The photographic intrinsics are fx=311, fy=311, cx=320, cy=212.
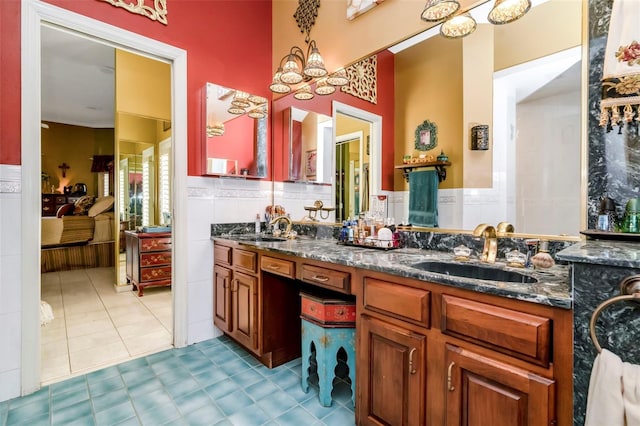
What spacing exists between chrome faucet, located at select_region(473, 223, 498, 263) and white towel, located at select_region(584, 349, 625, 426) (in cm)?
71

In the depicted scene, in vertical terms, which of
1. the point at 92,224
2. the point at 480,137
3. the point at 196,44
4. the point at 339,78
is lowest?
the point at 92,224

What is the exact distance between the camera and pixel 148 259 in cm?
384

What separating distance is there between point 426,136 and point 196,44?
2.00m

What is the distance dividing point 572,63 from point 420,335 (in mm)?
1354

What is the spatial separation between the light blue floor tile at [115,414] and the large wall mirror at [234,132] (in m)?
1.63

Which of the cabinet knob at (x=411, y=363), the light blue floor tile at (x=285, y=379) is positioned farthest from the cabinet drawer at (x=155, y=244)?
the cabinet knob at (x=411, y=363)

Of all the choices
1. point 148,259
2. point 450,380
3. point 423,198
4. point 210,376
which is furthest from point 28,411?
point 423,198

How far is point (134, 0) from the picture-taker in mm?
2225

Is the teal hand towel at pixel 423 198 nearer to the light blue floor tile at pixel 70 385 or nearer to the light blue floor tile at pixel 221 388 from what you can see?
the light blue floor tile at pixel 221 388

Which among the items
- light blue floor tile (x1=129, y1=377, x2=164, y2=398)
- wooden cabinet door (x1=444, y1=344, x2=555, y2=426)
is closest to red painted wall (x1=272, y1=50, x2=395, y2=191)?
wooden cabinet door (x1=444, y1=344, x2=555, y2=426)

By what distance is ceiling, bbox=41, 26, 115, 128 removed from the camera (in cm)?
354

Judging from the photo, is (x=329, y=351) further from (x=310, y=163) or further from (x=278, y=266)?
(x=310, y=163)

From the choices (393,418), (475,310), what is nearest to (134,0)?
(475,310)

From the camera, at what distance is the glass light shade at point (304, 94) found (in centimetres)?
274
